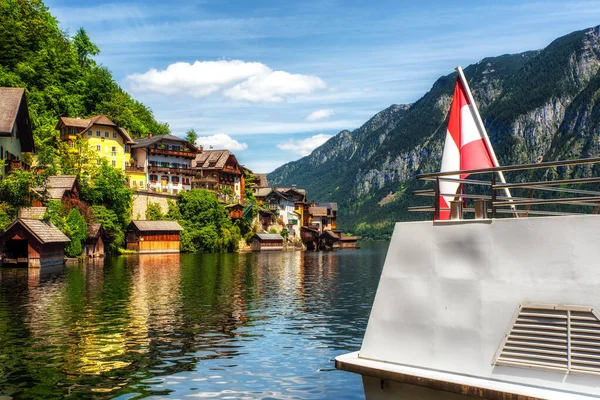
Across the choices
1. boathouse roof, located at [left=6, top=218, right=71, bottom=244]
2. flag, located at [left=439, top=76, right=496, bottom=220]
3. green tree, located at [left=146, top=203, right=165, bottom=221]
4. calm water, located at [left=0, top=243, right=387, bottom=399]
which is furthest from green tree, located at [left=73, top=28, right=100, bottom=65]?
flag, located at [left=439, top=76, right=496, bottom=220]

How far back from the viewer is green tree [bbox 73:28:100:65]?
131375 millimetres

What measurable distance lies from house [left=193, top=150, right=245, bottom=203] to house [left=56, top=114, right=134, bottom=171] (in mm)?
18647

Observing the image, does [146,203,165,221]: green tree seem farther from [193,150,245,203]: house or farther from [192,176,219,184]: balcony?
[193,150,245,203]: house

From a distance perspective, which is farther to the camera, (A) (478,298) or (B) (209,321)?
(B) (209,321)

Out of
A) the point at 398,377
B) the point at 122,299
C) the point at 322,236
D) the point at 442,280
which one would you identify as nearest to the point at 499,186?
the point at 442,280

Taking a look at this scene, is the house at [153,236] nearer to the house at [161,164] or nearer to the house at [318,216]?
the house at [161,164]

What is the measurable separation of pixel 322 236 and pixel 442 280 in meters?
145

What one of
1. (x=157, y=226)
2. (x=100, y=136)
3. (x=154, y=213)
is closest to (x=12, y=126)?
(x=157, y=226)

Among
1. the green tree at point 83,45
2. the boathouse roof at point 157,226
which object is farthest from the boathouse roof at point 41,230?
the green tree at point 83,45

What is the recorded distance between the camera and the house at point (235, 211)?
117 m

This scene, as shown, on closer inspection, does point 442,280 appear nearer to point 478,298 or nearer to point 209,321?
point 478,298

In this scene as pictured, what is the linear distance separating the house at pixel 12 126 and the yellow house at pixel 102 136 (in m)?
31.8

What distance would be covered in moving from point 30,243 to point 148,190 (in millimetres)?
49624

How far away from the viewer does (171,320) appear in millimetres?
24281
